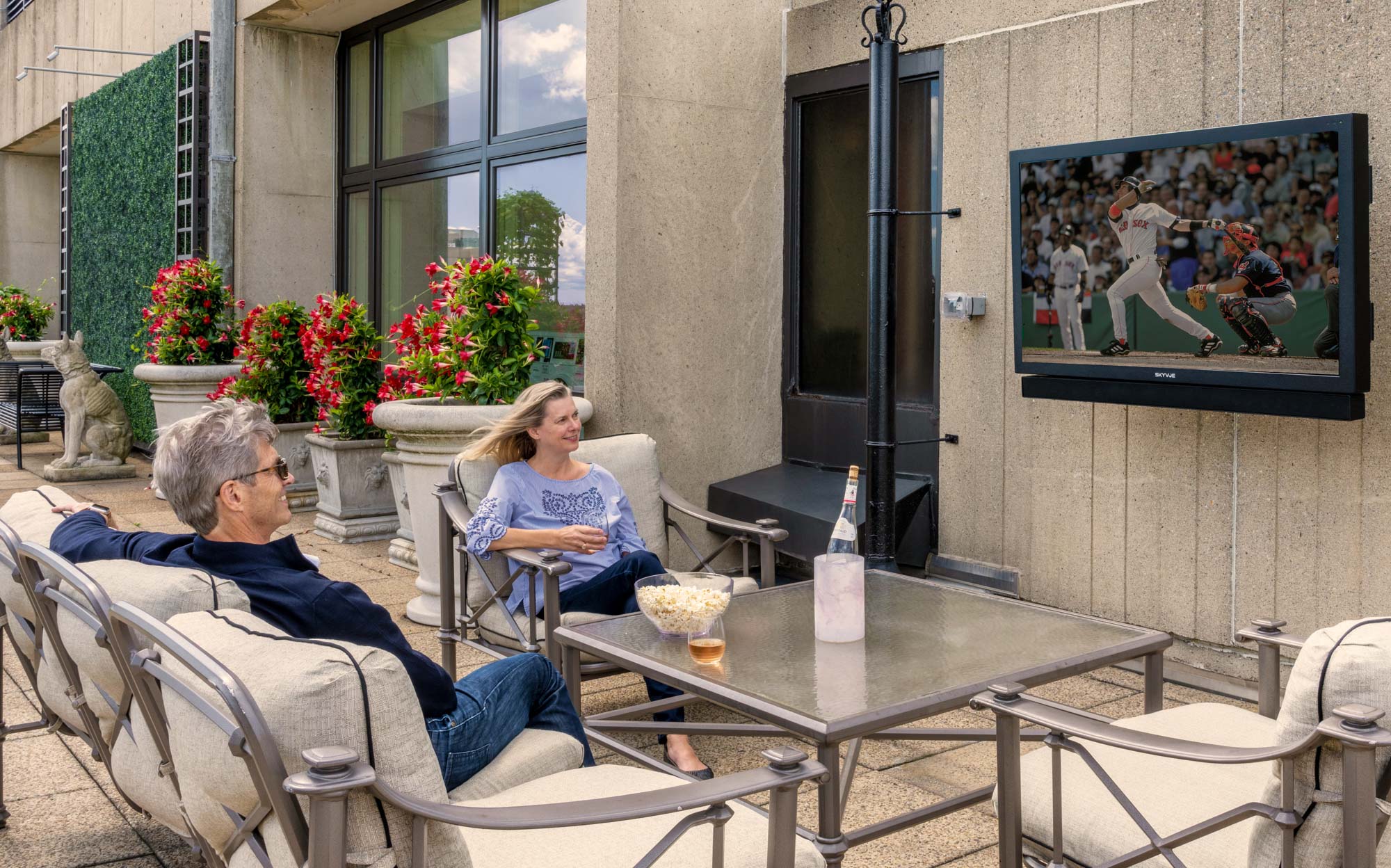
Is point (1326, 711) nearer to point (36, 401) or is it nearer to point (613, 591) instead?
point (613, 591)

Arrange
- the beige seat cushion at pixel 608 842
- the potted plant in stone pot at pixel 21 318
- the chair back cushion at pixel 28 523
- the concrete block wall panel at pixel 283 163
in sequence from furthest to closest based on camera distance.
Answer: the potted plant in stone pot at pixel 21 318
the concrete block wall panel at pixel 283 163
the chair back cushion at pixel 28 523
the beige seat cushion at pixel 608 842

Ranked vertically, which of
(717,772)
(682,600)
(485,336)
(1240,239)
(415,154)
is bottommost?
(717,772)

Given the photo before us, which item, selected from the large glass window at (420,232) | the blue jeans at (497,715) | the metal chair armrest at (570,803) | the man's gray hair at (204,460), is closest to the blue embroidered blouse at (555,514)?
the blue jeans at (497,715)

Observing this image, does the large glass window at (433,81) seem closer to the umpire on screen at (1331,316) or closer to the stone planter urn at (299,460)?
the stone planter urn at (299,460)

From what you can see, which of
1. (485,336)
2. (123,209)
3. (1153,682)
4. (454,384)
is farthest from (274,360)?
(1153,682)

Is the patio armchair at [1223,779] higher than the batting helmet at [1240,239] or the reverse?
the reverse

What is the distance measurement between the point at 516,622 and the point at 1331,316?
2.65 metres

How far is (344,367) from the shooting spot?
7.25 m

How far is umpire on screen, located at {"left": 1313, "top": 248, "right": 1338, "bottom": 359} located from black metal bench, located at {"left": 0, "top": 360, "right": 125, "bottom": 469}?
915 centimetres

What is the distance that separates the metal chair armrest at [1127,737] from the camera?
5.82ft

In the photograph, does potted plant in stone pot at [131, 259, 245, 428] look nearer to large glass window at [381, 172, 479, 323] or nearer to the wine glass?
large glass window at [381, 172, 479, 323]

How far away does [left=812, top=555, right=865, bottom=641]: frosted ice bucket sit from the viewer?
2.87 m

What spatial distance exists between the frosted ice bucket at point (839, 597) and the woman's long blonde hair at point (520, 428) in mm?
1307

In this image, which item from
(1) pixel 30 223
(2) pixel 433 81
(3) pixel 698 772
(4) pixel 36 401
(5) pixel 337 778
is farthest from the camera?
(1) pixel 30 223
